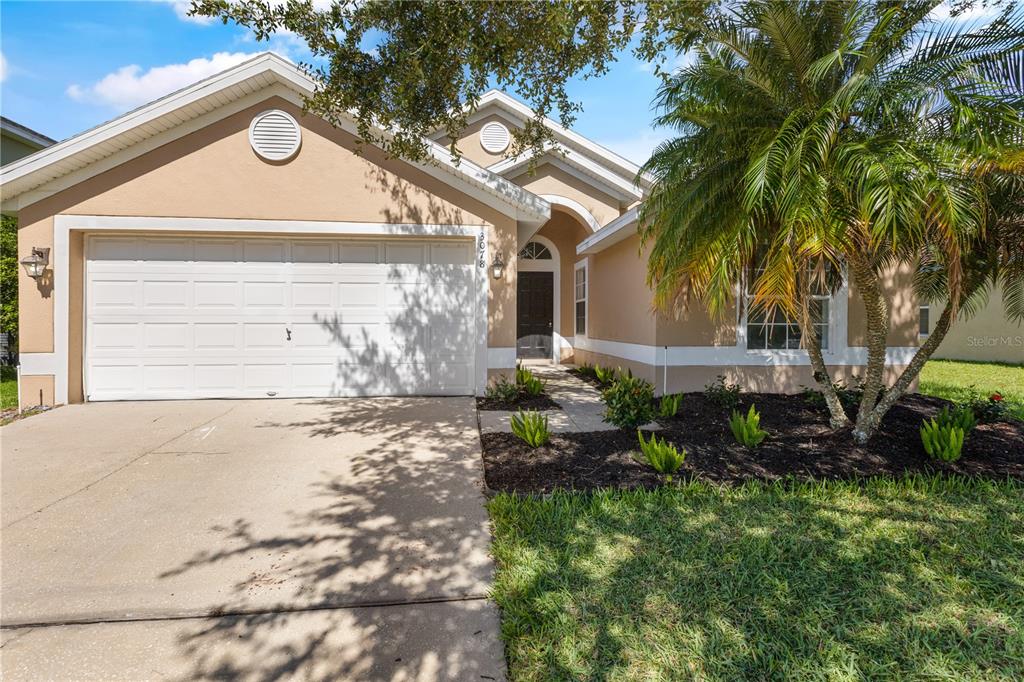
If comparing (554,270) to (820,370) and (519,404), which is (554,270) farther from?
(820,370)

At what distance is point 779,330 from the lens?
834 centimetres

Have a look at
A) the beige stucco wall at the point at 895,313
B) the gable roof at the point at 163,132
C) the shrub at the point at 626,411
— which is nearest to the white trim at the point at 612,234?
the gable roof at the point at 163,132

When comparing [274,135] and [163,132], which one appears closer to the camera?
[163,132]

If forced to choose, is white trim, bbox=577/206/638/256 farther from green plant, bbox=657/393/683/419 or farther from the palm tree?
green plant, bbox=657/393/683/419

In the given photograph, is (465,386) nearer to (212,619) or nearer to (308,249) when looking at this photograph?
(308,249)

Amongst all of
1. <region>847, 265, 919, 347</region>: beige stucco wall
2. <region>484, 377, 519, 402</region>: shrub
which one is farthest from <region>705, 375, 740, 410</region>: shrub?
<region>484, 377, 519, 402</region>: shrub

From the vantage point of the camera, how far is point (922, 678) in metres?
2.22

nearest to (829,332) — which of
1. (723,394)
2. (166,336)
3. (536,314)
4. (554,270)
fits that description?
(723,394)

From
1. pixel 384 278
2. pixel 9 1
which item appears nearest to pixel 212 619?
pixel 384 278

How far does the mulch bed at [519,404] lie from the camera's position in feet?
24.9

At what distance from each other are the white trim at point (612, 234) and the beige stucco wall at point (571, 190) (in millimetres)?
1876

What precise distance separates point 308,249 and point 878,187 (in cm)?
755

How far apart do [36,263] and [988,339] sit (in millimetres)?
23363

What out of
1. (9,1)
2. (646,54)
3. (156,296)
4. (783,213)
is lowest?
(156,296)
